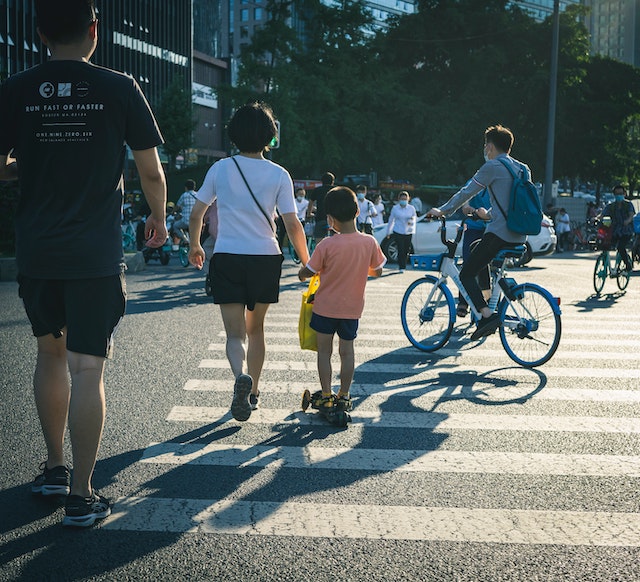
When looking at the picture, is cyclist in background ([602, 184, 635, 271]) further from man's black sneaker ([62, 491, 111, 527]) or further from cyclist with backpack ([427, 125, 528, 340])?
man's black sneaker ([62, 491, 111, 527])

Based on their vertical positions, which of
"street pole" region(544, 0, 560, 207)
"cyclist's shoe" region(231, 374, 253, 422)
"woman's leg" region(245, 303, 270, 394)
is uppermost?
"street pole" region(544, 0, 560, 207)

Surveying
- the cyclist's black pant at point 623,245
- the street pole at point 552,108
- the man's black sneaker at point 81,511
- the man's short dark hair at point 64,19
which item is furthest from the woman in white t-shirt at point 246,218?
the street pole at point 552,108

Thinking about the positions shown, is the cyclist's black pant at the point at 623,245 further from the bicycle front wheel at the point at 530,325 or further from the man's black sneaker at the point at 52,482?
the man's black sneaker at the point at 52,482

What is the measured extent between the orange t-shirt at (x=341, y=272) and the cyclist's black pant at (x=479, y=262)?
95.0 inches

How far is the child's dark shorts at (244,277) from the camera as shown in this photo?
5.11 metres

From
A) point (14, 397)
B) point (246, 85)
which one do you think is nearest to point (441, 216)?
point (14, 397)

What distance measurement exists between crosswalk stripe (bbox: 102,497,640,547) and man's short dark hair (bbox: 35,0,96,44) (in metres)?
1.96

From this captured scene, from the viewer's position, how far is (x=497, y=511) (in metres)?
3.80

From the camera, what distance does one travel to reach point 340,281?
5.47m

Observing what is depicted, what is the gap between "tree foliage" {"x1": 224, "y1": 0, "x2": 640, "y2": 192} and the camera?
45.0 meters

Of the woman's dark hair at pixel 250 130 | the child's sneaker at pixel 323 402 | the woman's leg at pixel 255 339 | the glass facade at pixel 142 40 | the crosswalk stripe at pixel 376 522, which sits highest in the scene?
the glass facade at pixel 142 40

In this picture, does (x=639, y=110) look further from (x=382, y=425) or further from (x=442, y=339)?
(x=382, y=425)

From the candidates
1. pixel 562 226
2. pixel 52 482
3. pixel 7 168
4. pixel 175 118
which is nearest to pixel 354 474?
pixel 52 482

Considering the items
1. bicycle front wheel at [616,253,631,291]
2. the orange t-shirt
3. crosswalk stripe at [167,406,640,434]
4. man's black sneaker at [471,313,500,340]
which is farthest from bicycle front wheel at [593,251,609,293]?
the orange t-shirt
